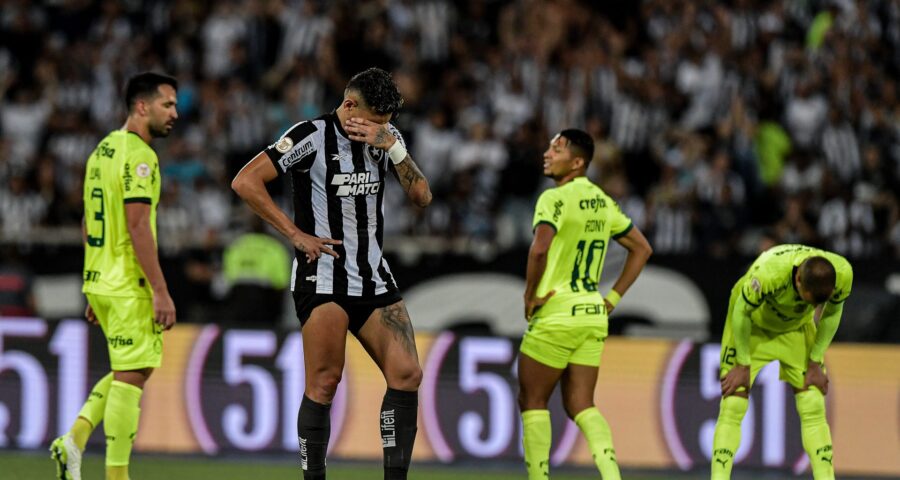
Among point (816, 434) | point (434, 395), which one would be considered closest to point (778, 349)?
point (816, 434)

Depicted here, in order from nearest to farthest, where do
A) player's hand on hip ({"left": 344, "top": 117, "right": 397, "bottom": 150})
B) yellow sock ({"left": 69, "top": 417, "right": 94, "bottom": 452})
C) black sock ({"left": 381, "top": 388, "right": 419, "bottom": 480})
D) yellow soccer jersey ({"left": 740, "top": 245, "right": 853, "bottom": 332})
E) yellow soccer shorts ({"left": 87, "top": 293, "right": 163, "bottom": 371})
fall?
player's hand on hip ({"left": 344, "top": 117, "right": 397, "bottom": 150})
black sock ({"left": 381, "top": 388, "right": 419, "bottom": 480})
yellow soccer jersey ({"left": 740, "top": 245, "right": 853, "bottom": 332})
yellow soccer shorts ({"left": 87, "top": 293, "right": 163, "bottom": 371})
yellow sock ({"left": 69, "top": 417, "right": 94, "bottom": 452})

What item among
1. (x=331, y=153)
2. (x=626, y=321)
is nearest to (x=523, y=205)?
(x=626, y=321)

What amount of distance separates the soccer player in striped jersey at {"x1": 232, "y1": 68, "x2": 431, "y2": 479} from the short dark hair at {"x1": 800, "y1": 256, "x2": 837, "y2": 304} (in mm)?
2141

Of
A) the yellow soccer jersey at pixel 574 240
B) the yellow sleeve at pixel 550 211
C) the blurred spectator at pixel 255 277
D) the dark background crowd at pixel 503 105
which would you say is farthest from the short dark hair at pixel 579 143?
the blurred spectator at pixel 255 277

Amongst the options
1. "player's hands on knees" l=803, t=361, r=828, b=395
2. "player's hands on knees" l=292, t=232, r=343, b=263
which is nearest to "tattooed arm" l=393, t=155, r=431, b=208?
"player's hands on knees" l=292, t=232, r=343, b=263

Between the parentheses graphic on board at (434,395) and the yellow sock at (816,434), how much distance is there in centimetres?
377

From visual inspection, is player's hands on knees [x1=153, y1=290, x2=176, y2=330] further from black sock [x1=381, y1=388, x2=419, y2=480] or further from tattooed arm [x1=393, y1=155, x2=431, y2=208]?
tattooed arm [x1=393, y1=155, x2=431, y2=208]

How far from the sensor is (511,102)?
17531 millimetres

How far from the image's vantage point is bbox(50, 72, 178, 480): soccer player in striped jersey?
8312 millimetres

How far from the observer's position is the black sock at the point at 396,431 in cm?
768

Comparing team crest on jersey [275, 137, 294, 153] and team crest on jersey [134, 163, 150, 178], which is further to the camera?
team crest on jersey [134, 163, 150, 178]

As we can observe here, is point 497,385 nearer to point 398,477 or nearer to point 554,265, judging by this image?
point 554,265

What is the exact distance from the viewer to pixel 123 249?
845 centimetres

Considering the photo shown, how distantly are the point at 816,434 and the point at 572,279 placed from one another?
1.75 metres
